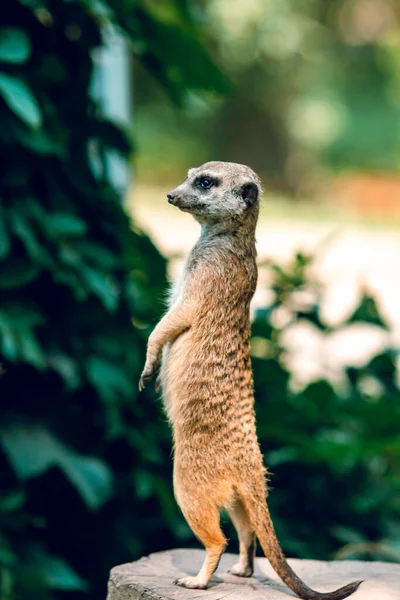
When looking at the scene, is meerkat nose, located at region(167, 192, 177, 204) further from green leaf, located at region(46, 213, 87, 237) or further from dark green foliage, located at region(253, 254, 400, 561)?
dark green foliage, located at region(253, 254, 400, 561)

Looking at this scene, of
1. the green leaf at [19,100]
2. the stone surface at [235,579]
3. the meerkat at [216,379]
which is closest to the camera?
the meerkat at [216,379]

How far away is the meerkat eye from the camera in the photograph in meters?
2.64

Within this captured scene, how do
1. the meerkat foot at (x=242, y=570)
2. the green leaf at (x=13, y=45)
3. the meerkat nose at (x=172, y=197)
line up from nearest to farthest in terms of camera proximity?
the meerkat nose at (x=172, y=197), the meerkat foot at (x=242, y=570), the green leaf at (x=13, y=45)

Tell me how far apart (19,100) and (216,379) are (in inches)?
60.1

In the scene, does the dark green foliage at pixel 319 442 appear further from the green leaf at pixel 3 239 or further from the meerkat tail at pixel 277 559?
the meerkat tail at pixel 277 559

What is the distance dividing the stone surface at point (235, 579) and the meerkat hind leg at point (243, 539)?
0.09 ft

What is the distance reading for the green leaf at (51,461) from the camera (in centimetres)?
404

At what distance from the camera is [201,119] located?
23172 millimetres

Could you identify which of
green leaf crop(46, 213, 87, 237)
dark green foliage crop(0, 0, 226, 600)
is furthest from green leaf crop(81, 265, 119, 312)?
green leaf crop(46, 213, 87, 237)

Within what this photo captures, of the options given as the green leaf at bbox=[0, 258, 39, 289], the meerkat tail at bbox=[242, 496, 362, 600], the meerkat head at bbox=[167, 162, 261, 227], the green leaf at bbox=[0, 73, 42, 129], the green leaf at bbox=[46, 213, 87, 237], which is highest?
the green leaf at bbox=[0, 73, 42, 129]

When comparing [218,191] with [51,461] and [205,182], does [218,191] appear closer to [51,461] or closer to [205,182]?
[205,182]

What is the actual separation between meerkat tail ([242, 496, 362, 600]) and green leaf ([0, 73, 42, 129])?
1.69 m

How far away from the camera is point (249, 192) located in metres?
2.67

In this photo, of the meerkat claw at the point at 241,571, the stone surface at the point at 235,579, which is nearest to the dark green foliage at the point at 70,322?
the stone surface at the point at 235,579
